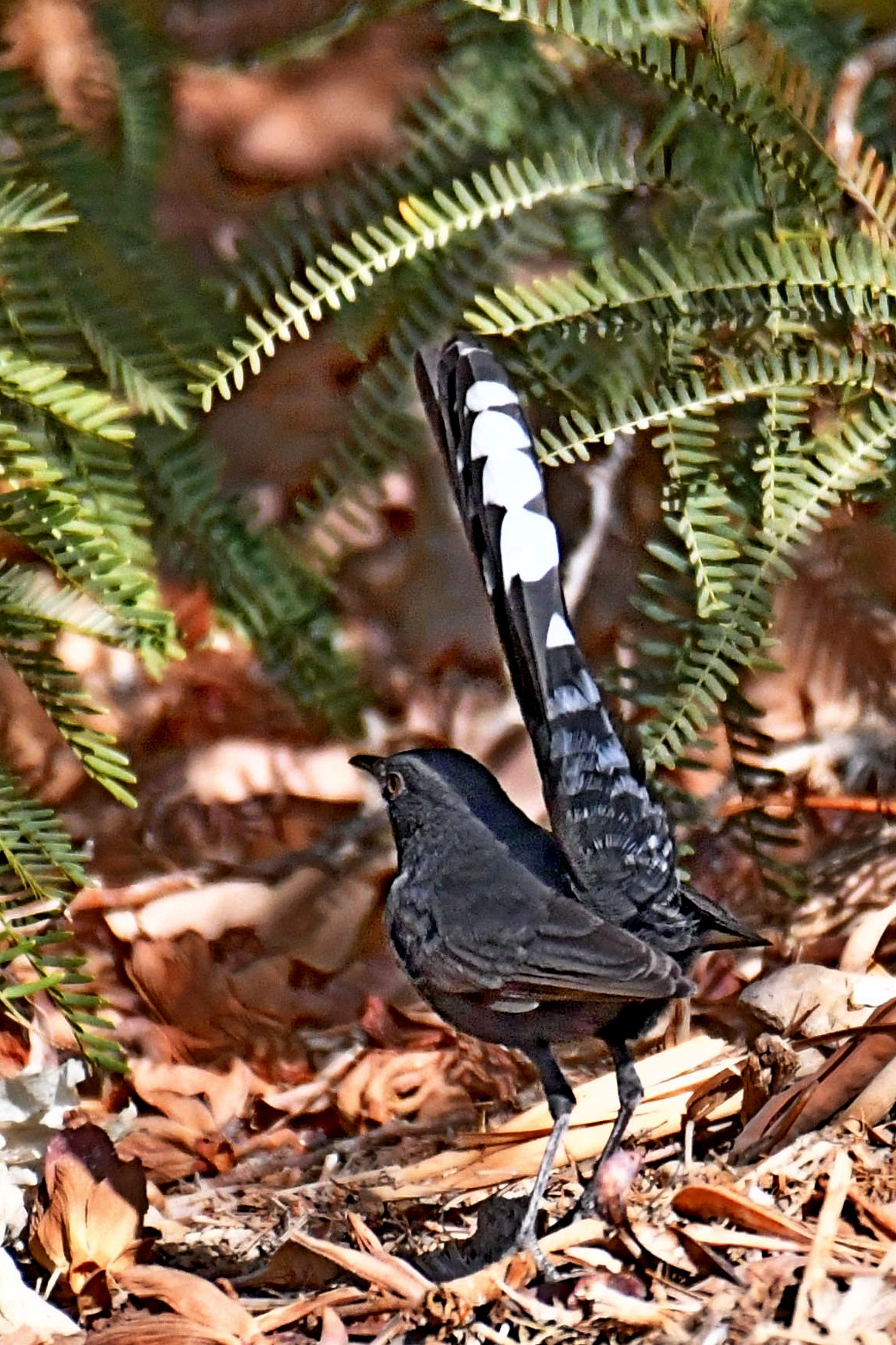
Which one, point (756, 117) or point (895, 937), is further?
point (895, 937)

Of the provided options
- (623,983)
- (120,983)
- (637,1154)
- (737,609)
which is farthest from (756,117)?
(120,983)

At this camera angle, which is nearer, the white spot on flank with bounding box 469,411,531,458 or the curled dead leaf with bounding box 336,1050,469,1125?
the white spot on flank with bounding box 469,411,531,458

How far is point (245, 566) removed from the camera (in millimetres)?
2166

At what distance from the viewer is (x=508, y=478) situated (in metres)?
1.67

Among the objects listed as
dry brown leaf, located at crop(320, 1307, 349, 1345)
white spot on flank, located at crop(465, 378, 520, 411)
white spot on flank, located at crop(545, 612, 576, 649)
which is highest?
white spot on flank, located at crop(465, 378, 520, 411)

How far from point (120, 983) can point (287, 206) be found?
4.12 ft

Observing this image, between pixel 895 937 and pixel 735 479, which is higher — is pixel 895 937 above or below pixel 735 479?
below

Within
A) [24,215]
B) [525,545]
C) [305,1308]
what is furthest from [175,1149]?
[24,215]

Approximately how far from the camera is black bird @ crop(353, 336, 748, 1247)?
1637 mm

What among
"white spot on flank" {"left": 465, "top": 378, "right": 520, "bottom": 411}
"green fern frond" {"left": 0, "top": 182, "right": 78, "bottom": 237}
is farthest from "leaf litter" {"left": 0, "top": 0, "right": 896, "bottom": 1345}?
"white spot on flank" {"left": 465, "top": 378, "right": 520, "bottom": 411}

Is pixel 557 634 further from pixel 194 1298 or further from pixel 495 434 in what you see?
pixel 194 1298

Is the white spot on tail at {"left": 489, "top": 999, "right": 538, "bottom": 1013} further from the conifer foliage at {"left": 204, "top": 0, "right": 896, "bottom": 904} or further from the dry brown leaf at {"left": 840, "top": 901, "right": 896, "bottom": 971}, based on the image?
the dry brown leaf at {"left": 840, "top": 901, "right": 896, "bottom": 971}

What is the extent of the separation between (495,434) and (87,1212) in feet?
3.25

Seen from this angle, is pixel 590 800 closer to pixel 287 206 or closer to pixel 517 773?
pixel 517 773
